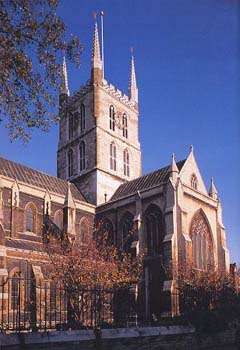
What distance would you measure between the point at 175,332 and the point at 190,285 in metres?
11.5

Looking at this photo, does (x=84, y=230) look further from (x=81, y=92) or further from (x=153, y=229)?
(x=81, y=92)

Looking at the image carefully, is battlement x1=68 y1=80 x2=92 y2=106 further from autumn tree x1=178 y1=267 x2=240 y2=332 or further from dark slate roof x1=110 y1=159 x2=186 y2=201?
autumn tree x1=178 y1=267 x2=240 y2=332

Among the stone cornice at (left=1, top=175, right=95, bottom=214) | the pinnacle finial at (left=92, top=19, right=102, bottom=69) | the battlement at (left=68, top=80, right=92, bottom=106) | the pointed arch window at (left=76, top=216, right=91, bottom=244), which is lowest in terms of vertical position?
the pointed arch window at (left=76, top=216, right=91, bottom=244)

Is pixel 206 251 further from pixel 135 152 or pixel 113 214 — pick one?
pixel 135 152

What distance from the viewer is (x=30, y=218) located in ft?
118

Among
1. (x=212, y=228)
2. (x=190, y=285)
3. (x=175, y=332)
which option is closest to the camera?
(x=175, y=332)

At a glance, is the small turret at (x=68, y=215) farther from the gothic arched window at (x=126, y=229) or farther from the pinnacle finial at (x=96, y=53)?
the pinnacle finial at (x=96, y=53)

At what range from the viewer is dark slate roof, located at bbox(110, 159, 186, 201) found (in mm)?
37844

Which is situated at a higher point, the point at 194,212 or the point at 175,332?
the point at 194,212

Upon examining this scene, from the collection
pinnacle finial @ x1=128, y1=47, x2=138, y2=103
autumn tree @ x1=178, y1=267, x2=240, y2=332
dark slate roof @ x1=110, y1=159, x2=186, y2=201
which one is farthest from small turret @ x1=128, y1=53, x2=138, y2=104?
autumn tree @ x1=178, y1=267, x2=240, y2=332

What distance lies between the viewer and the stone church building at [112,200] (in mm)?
33188

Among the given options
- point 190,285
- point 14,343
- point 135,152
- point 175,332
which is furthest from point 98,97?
point 14,343

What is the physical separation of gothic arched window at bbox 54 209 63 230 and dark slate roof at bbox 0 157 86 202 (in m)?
1.99

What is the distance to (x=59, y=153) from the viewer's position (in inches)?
1932
